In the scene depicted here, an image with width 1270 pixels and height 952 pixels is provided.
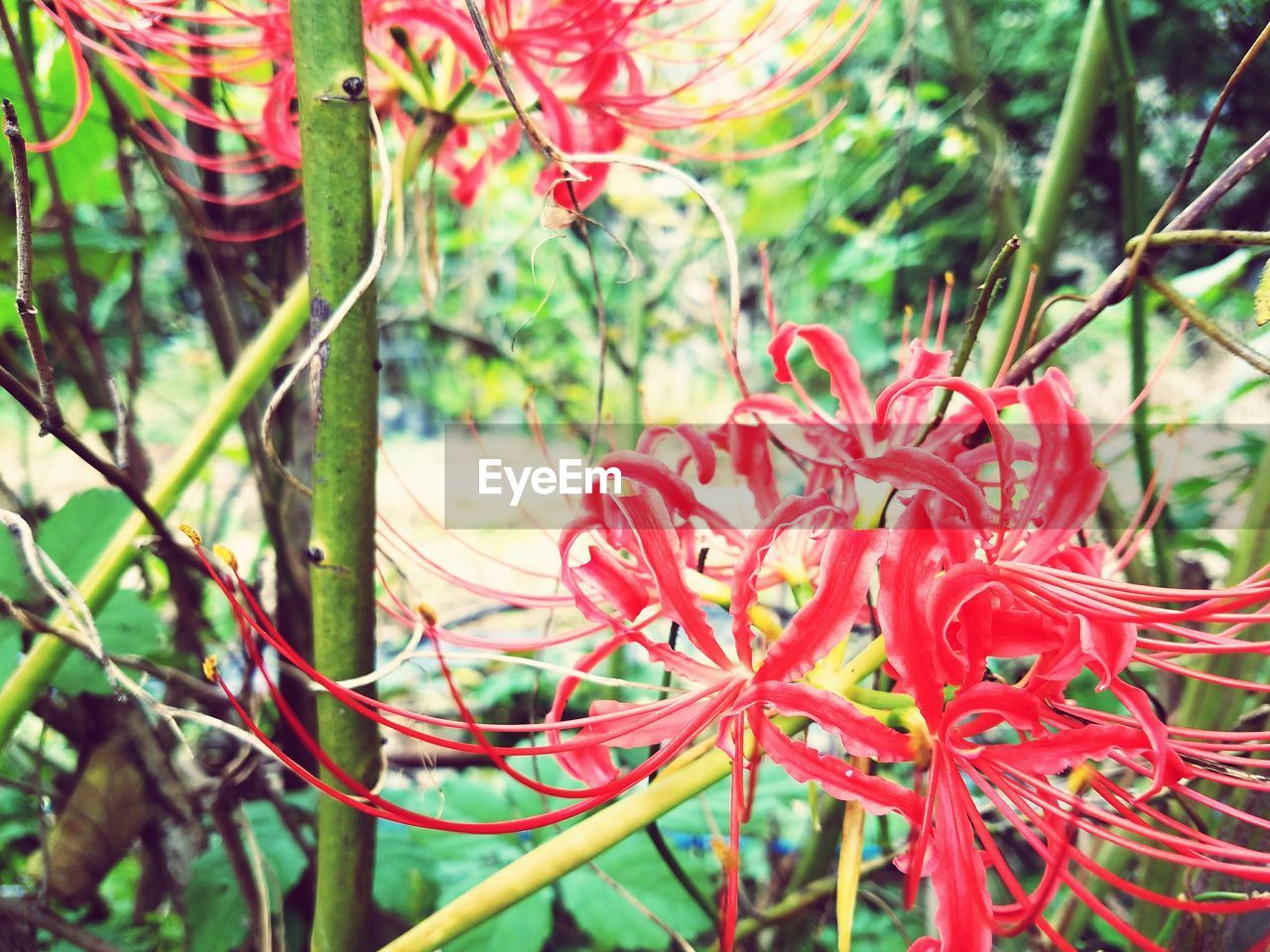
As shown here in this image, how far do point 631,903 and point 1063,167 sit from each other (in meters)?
0.77

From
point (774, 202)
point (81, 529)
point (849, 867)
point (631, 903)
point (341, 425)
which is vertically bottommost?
point (631, 903)

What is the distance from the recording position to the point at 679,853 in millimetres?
866

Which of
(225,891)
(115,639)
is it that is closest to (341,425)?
(115,639)

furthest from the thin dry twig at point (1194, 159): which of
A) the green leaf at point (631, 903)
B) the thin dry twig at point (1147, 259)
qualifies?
the green leaf at point (631, 903)

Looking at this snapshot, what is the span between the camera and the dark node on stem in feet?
1.41

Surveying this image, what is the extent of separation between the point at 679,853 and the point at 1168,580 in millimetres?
537

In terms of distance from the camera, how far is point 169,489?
613mm

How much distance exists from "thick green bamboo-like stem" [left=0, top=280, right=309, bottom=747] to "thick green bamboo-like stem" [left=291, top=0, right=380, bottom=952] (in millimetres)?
154

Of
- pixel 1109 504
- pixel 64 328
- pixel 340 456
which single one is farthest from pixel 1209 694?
pixel 64 328

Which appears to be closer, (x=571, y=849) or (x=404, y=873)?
(x=571, y=849)

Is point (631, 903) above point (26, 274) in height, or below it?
below

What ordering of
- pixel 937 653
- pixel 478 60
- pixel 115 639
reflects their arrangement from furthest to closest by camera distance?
pixel 115 639
pixel 478 60
pixel 937 653

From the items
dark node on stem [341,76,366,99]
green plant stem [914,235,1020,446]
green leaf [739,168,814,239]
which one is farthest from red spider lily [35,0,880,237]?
green leaf [739,168,814,239]

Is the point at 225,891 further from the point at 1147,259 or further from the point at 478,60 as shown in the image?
the point at 1147,259
